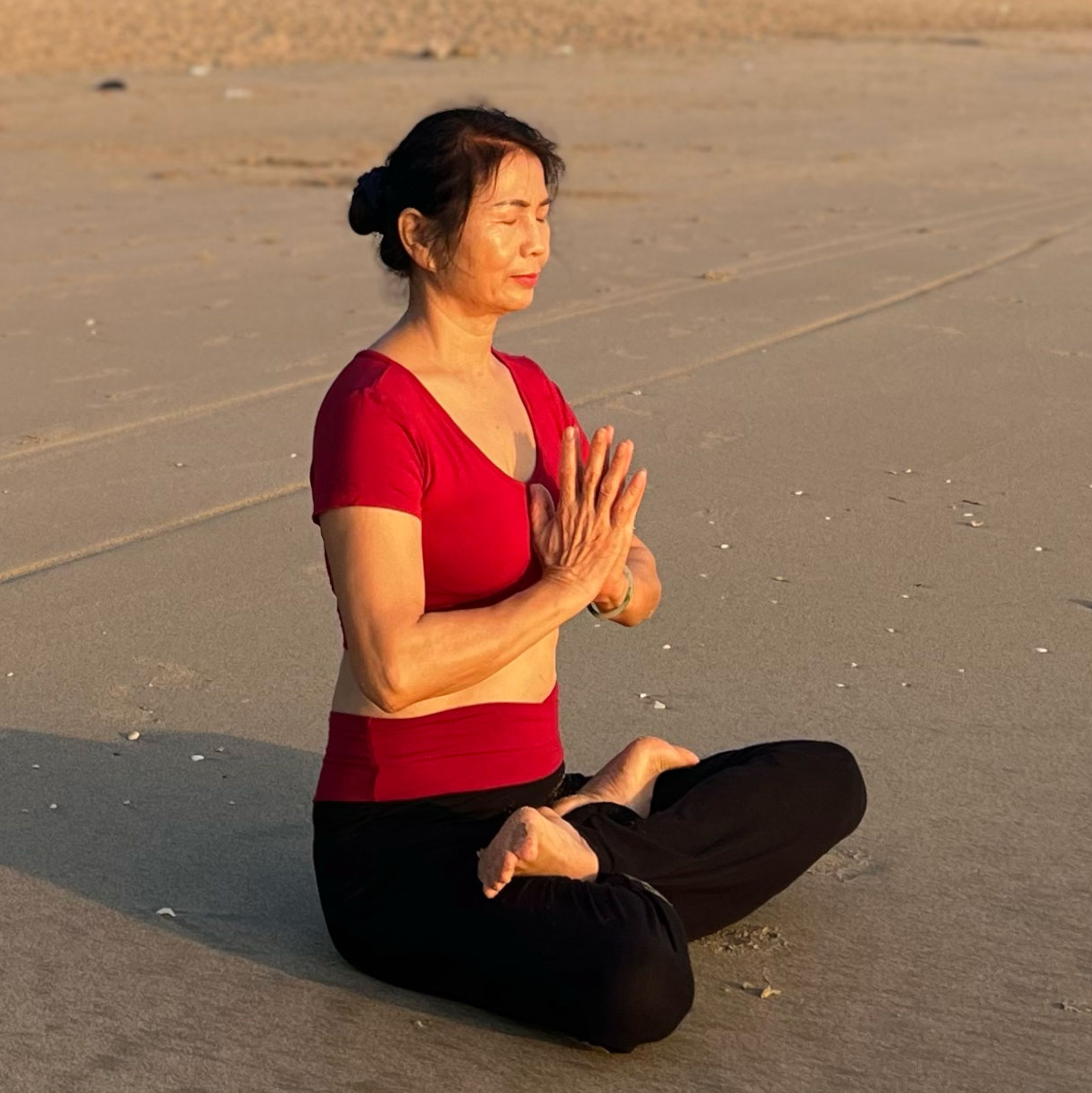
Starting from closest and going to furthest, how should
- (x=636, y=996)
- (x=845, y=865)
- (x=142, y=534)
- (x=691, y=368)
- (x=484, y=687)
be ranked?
1. (x=636, y=996)
2. (x=484, y=687)
3. (x=845, y=865)
4. (x=142, y=534)
5. (x=691, y=368)

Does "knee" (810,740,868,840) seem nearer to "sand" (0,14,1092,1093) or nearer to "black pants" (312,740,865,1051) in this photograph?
"black pants" (312,740,865,1051)

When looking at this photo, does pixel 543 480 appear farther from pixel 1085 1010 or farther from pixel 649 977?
pixel 1085 1010

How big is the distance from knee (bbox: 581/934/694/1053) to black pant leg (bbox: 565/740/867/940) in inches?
9.3

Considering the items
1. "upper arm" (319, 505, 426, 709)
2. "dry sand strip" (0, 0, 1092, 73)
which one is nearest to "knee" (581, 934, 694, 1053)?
"upper arm" (319, 505, 426, 709)

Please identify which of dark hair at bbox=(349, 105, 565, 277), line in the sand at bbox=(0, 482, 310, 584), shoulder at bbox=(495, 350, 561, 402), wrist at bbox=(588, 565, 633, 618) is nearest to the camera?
dark hair at bbox=(349, 105, 565, 277)

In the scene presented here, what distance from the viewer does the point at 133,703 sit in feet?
14.0

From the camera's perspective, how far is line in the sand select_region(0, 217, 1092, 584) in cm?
528

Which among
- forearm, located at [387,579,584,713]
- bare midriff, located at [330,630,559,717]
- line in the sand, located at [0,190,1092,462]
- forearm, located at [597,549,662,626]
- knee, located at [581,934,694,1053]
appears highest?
forearm, located at [387,579,584,713]

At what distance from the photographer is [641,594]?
11.0 ft

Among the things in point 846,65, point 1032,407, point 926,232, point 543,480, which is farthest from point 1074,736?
point 846,65

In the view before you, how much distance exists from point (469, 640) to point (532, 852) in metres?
0.33

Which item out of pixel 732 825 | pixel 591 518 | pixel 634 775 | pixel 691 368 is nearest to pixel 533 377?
pixel 591 518

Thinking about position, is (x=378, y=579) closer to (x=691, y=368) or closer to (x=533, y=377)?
(x=533, y=377)

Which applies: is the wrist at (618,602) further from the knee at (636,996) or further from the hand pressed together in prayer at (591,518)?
the knee at (636,996)
